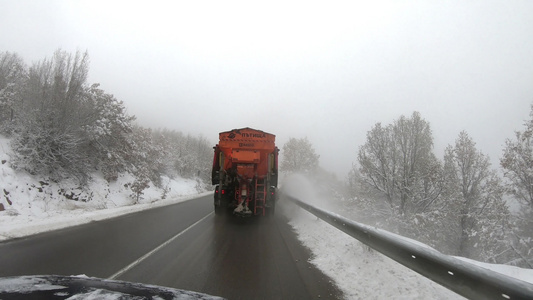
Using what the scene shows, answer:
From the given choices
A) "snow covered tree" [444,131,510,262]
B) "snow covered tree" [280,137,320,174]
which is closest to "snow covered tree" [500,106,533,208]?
"snow covered tree" [444,131,510,262]

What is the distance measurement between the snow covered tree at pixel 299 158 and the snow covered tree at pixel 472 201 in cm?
2884

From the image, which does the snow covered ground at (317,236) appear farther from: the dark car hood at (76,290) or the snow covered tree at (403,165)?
the snow covered tree at (403,165)

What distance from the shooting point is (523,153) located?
1380cm

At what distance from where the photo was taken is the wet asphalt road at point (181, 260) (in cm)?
423

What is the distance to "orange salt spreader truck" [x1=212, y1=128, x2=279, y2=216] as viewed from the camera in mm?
11523

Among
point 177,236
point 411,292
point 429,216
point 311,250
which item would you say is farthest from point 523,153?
point 177,236

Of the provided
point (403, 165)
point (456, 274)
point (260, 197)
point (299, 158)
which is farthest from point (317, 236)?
point (299, 158)

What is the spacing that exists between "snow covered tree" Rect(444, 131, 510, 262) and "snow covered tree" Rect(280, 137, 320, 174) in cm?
2884

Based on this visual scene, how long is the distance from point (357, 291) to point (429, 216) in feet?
56.1

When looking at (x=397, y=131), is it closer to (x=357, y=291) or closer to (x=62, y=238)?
(x=357, y=291)

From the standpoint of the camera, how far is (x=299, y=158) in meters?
49.2

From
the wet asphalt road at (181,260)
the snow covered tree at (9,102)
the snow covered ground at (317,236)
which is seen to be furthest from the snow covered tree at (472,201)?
the snow covered tree at (9,102)

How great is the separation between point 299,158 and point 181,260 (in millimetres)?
44474

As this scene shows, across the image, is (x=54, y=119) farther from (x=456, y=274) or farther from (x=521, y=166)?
(x=521, y=166)
